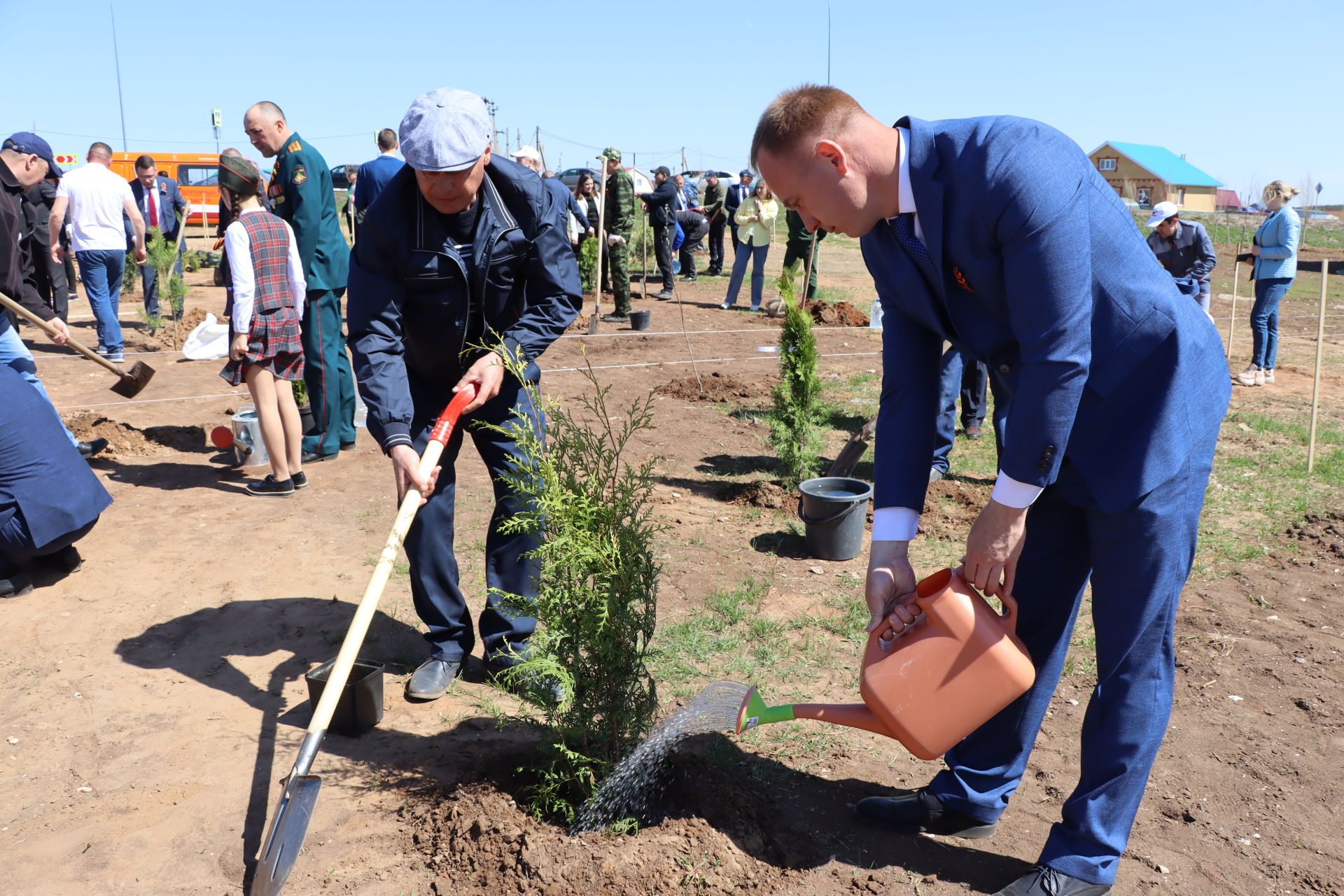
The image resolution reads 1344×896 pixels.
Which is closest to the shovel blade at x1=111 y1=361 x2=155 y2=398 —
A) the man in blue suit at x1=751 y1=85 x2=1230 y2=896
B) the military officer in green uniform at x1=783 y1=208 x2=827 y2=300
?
the man in blue suit at x1=751 y1=85 x2=1230 y2=896

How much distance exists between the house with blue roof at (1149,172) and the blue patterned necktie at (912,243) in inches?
1637

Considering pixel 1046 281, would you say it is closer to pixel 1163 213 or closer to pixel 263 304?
pixel 263 304

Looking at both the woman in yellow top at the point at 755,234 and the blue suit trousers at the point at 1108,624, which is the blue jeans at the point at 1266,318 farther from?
the blue suit trousers at the point at 1108,624

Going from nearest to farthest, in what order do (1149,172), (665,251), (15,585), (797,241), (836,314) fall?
(15,585), (797,241), (836,314), (665,251), (1149,172)

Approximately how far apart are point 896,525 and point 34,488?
429 centimetres

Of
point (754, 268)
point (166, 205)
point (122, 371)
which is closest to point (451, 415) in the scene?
point (122, 371)

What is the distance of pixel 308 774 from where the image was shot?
2.82 metres

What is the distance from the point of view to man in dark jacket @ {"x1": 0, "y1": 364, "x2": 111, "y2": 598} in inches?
177

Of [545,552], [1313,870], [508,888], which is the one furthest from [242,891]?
[1313,870]

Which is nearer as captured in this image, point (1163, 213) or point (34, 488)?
point (34, 488)

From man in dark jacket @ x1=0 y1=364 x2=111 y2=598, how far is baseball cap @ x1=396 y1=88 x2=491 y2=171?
2.83 metres

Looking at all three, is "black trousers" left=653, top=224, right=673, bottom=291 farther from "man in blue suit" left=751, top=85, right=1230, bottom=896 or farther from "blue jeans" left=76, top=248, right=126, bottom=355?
"man in blue suit" left=751, top=85, right=1230, bottom=896

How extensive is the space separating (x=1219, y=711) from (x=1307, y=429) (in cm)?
589

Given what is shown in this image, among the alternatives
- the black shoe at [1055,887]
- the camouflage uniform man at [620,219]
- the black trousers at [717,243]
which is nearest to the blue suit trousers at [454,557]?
the black shoe at [1055,887]
